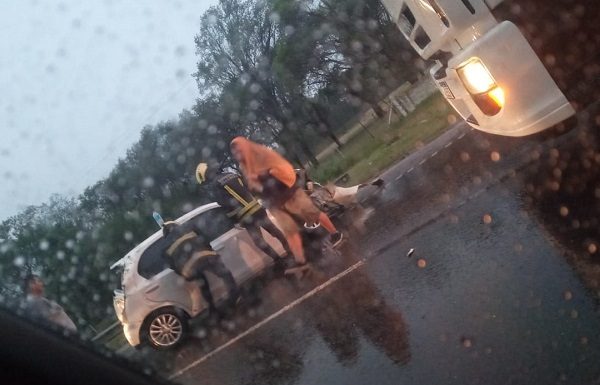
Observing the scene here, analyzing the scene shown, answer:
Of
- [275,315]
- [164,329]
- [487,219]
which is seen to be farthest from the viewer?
[164,329]

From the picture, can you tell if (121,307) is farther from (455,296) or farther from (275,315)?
(455,296)

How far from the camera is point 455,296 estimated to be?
5.46 metres

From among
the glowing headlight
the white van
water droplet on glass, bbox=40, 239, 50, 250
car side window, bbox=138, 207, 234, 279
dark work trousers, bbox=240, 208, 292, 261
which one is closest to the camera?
the white van

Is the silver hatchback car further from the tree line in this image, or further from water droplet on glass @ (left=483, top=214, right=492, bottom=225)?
the tree line

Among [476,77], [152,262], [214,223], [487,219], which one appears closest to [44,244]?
[152,262]

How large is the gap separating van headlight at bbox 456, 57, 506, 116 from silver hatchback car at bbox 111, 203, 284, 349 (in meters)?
4.44

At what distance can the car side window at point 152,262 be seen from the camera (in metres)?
9.28

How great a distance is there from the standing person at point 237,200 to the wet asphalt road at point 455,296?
2.69 ft

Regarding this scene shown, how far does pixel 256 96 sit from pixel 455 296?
3582cm

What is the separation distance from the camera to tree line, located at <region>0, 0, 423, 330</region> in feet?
104

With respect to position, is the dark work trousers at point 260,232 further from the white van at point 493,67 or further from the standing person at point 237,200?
the white van at point 493,67

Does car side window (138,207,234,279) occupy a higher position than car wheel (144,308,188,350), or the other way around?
car side window (138,207,234,279)

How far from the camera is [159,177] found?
119 ft

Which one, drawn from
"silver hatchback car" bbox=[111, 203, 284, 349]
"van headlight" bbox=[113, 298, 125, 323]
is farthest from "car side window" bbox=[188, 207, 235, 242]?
"van headlight" bbox=[113, 298, 125, 323]
